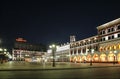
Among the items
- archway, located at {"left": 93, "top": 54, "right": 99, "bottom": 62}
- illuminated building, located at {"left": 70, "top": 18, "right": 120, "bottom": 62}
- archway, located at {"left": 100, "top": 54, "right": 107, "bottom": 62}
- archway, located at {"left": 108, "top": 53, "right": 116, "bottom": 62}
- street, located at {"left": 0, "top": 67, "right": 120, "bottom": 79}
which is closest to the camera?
street, located at {"left": 0, "top": 67, "right": 120, "bottom": 79}

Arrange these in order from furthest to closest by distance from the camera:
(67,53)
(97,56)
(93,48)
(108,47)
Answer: (67,53), (93,48), (97,56), (108,47)

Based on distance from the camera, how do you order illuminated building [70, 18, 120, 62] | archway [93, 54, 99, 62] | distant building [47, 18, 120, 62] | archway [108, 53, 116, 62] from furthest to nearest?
1. archway [93, 54, 99, 62]
2. archway [108, 53, 116, 62]
3. distant building [47, 18, 120, 62]
4. illuminated building [70, 18, 120, 62]

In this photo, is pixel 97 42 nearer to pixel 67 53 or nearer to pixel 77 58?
pixel 77 58

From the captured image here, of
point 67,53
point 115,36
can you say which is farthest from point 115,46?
point 67,53

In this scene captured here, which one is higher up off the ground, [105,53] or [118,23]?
[118,23]

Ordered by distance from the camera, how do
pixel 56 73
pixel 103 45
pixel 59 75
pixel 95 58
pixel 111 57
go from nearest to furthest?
pixel 59 75
pixel 56 73
pixel 111 57
pixel 103 45
pixel 95 58

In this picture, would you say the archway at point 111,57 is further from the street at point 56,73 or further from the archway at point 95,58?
the street at point 56,73

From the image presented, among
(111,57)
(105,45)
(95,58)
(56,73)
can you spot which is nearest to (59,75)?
(56,73)

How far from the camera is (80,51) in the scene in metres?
129

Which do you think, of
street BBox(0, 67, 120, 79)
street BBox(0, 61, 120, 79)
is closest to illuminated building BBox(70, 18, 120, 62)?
street BBox(0, 61, 120, 79)

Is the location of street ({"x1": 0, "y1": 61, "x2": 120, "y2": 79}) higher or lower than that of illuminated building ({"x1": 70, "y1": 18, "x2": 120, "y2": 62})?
lower

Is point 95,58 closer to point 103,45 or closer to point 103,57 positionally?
point 103,57

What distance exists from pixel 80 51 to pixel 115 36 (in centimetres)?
4610

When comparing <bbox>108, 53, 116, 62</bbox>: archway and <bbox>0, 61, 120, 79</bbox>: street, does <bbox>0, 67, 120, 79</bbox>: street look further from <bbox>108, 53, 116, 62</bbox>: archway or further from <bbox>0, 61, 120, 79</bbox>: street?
<bbox>108, 53, 116, 62</bbox>: archway
